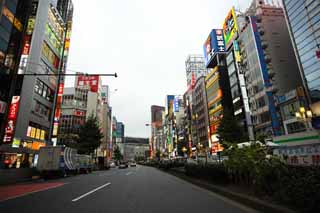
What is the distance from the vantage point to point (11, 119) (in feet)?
83.1

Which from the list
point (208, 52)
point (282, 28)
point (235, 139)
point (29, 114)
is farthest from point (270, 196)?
point (208, 52)

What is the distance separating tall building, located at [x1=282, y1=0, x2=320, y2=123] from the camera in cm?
3685

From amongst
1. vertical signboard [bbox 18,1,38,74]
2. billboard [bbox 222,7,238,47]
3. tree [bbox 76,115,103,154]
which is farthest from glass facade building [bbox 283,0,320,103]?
vertical signboard [bbox 18,1,38,74]

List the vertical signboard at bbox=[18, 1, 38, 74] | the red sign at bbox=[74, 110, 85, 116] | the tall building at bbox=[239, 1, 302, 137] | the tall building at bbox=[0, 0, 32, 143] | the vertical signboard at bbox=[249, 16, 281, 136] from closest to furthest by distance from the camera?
the tall building at bbox=[0, 0, 32, 143]
the vertical signboard at bbox=[18, 1, 38, 74]
the vertical signboard at bbox=[249, 16, 281, 136]
the tall building at bbox=[239, 1, 302, 137]
the red sign at bbox=[74, 110, 85, 116]

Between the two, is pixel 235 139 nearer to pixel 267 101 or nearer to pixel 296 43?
pixel 267 101

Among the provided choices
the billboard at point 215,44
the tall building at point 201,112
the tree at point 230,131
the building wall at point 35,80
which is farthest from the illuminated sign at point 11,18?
the tall building at point 201,112

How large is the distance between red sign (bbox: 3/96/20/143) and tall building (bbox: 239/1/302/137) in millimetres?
44684

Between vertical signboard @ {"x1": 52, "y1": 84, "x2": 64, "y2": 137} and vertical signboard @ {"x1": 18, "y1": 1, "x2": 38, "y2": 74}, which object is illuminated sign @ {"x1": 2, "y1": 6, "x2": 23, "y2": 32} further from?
vertical signboard @ {"x1": 52, "y1": 84, "x2": 64, "y2": 137}

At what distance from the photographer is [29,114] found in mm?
30062

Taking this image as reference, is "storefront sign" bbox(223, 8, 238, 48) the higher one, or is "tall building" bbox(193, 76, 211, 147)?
"storefront sign" bbox(223, 8, 238, 48)

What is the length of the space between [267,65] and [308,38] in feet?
29.3

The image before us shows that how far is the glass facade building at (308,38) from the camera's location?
121 ft

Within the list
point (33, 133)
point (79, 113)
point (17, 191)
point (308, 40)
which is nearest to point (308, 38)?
point (308, 40)

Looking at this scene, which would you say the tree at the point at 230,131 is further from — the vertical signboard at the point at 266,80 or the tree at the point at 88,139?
the tree at the point at 88,139
